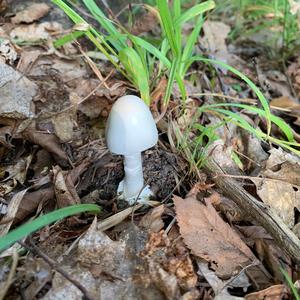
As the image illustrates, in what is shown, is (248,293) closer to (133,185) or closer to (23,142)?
(133,185)

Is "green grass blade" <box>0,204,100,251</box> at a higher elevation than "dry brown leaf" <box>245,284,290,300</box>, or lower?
higher

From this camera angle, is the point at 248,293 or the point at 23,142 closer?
the point at 248,293

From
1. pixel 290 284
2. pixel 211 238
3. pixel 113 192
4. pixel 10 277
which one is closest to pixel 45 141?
pixel 113 192

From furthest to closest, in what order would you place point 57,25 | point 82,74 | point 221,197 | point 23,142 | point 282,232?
point 57,25, point 82,74, point 23,142, point 221,197, point 282,232

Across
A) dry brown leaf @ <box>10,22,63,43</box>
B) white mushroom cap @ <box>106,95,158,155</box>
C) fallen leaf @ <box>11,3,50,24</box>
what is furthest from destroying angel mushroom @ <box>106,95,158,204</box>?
fallen leaf @ <box>11,3,50,24</box>

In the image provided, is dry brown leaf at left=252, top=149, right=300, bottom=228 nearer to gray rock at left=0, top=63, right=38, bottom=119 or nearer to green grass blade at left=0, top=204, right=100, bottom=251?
green grass blade at left=0, top=204, right=100, bottom=251

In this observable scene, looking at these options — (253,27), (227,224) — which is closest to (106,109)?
(227,224)

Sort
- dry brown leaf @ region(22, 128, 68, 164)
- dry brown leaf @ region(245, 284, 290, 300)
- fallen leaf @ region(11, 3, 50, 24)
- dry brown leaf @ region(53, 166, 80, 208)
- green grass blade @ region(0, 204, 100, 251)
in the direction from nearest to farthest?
1. green grass blade @ region(0, 204, 100, 251)
2. dry brown leaf @ region(245, 284, 290, 300)
3. dry brown leaf @ region(53, 166, 80, 208)
4. dry brown leaf @ region(22, 128, 68, 164)
5. fallen leaf @ region(11, 3, 50, 24)
